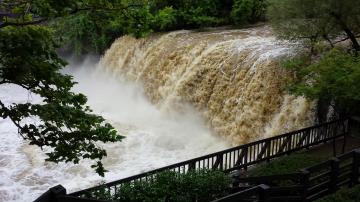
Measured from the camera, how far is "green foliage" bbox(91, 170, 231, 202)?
268 inches

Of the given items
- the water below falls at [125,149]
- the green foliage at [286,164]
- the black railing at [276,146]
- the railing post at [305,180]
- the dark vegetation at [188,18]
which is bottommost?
the water below falls at [125,149]

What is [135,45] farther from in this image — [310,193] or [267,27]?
[310,193]

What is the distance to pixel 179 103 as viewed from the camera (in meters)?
17.4

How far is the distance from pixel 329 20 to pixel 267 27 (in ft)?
24.5

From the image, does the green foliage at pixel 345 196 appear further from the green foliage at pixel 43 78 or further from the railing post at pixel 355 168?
the green foliage at pixel 43 78

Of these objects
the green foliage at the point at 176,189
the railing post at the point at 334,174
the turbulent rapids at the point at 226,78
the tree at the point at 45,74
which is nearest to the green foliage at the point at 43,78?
the tree at the point at 45,74

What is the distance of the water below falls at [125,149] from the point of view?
40.8 feet

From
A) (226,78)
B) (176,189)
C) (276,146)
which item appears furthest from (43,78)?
(226,78)

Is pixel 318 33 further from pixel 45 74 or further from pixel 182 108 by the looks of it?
pixel 45 74

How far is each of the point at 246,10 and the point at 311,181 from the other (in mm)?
16061

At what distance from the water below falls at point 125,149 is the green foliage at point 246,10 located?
6509 millimetres

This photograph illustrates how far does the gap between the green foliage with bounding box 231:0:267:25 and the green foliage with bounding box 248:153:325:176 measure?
41.7 feet

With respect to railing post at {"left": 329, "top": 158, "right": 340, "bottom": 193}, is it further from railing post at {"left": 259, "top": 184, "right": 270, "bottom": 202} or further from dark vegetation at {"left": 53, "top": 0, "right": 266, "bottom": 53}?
dark vegetation at {"left": 53, "top": 0, "right": 266, "bottom": 53}

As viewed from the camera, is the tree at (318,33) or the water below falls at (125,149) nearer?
the tree at (318,33)
